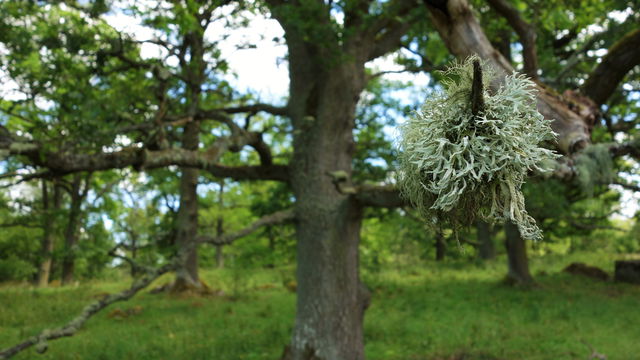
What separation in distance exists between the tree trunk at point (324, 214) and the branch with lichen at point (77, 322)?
2046 millimetres

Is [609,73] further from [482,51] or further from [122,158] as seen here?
[122,158]

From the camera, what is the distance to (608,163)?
4168 mm

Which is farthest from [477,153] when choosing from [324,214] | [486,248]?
[486,248]

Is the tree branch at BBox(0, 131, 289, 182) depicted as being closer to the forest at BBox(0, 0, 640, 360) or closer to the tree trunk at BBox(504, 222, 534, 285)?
the forest at BBox(0, 0, 640, 360)

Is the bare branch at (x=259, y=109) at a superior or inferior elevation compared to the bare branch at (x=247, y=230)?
superior

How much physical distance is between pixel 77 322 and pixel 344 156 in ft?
14.4

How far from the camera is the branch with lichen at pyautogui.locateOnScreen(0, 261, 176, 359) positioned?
5.34m

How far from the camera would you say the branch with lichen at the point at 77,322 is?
534 centimetres

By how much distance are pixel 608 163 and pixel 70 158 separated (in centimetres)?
561

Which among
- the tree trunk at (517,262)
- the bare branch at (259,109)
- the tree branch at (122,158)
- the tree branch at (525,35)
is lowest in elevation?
the tree trunk at (517,262)

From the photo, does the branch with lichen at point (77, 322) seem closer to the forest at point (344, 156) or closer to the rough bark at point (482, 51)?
the forest at point (344, 156)

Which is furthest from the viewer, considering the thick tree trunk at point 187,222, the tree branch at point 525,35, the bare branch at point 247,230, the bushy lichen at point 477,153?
the thick tree trunk at point 187,222

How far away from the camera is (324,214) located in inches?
298

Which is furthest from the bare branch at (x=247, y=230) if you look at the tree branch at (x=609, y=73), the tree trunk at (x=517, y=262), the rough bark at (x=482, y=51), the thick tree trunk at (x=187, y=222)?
the tree trunk at (x=517, y=262)
